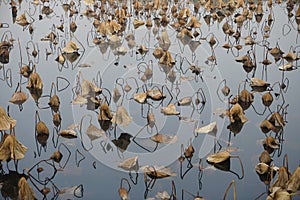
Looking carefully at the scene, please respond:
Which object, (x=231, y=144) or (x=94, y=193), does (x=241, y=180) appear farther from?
(x=94, y=193)

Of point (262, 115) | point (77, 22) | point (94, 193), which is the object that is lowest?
point (94, 193)

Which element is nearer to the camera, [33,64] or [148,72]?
[148,72]

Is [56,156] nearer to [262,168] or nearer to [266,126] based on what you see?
[262,168]

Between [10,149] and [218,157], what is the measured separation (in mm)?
620

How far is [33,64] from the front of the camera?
7.38 feet

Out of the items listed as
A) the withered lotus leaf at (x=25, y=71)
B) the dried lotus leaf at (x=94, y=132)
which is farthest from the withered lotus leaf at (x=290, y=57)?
the withered lotus leaf at (x=25, y=71)

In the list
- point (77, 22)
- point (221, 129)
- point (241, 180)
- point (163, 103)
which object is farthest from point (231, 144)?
point (77, 22)

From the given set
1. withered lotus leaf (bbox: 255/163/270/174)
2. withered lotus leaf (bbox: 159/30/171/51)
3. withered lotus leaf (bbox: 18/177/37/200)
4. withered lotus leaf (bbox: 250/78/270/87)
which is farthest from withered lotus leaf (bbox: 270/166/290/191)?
withered lotus leaf (bbox: 159/30/171/51)

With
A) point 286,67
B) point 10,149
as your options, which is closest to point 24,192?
point 10,149

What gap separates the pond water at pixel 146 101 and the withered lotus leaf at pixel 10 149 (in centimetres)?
5

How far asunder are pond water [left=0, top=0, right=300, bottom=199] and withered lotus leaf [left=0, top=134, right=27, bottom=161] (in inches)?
1.8

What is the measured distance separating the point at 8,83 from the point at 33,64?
0.27 meters

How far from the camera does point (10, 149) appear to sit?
1.27 meters

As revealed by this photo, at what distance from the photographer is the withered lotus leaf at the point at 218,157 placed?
1372mm
